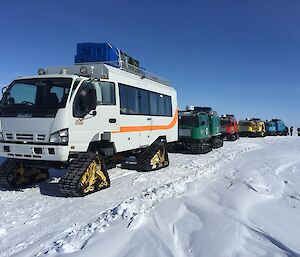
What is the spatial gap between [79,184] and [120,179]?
2.64 meters

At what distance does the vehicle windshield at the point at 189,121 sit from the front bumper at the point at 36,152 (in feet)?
39.6

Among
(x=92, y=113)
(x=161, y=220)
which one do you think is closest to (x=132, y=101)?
(x=92, y=113)

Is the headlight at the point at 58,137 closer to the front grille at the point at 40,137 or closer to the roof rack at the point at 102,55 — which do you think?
the front grille at the point at 40,137

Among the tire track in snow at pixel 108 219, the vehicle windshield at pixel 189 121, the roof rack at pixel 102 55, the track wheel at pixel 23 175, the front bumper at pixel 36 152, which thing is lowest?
the tire track in snow at pixel 108 219

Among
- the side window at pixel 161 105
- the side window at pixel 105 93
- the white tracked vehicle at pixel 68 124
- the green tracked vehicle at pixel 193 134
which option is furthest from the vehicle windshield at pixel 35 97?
the green tracked vehicle at pixel 193 134

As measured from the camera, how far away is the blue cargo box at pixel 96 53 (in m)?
11.3

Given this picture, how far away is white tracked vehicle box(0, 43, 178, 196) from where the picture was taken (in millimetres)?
8227

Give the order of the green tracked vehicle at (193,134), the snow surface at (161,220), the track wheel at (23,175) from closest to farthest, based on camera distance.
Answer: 1. the snow surface at (161,220)
2. the track wheel at (23,175)
3. the green tracked vehicle at (193,134)

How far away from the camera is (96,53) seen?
37.7 ft

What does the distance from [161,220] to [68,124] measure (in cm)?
343

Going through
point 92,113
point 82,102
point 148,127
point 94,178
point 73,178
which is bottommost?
point 94,178

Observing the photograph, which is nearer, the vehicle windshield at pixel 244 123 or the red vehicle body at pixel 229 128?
the red vehicle body at pixel 229 128

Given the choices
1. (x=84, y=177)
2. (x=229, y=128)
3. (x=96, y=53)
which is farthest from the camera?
(x=229, y=128)

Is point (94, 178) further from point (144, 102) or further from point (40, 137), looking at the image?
point (144, 102)
